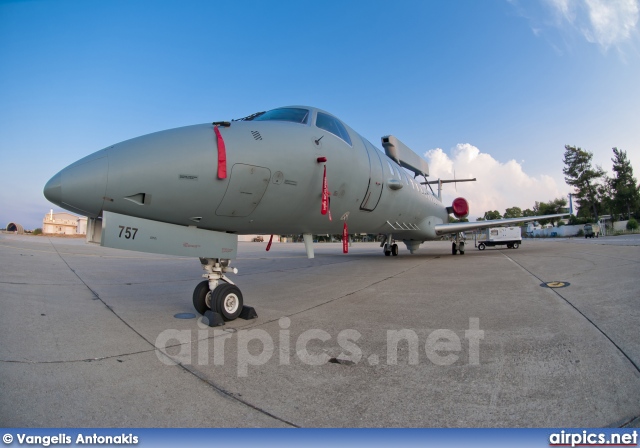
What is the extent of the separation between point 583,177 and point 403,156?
59.8 meters

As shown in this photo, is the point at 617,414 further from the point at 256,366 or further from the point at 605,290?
the point at 605,290

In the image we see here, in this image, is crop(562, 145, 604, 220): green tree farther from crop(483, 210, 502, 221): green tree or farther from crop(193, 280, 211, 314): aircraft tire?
crop(193, 280, 211, 314): aircraft tire

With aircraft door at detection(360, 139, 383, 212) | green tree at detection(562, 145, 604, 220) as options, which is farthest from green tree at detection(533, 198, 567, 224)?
aircraft door at detection(360, 139, 383, 212)

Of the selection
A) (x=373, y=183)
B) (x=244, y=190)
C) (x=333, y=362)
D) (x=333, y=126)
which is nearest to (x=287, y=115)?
(x=333, y=126)

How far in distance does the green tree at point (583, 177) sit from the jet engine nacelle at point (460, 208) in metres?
54.4

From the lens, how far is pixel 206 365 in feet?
8.61

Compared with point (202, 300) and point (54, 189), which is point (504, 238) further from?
point (54, 189)

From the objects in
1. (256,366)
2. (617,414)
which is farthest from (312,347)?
(617,414)

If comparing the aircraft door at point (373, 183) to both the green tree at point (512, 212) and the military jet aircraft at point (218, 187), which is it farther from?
the green tree at point (512, 212)

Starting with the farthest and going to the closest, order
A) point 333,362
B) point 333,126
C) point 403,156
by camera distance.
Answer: point 403,156 → point 333,126 → point 333,362

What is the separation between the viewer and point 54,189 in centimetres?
300

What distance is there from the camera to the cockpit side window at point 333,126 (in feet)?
16.5
